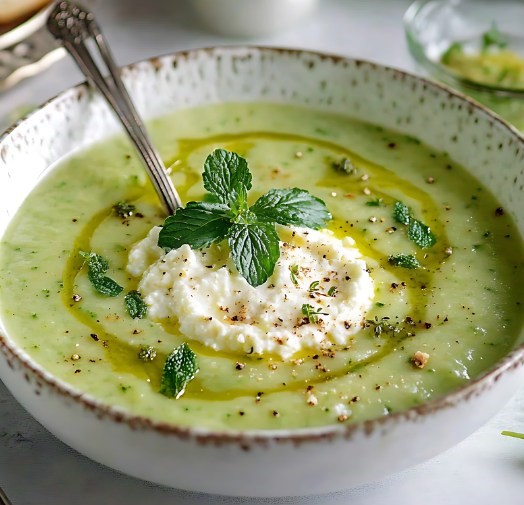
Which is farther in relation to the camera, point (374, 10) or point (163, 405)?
point (374, 10)

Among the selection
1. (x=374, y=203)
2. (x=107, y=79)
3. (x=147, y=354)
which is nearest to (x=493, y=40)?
(x=374, y=203)

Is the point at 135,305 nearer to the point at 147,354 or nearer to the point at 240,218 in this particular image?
the point at 147,354

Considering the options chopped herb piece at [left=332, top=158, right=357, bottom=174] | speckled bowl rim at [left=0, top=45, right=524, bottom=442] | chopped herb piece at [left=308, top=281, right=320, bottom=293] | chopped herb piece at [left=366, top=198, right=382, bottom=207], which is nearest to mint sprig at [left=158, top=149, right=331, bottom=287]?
chopped herb piece at [left=308, top=281, right=320, bottom=293]

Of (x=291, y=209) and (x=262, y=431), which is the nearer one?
(x=262, y=431)

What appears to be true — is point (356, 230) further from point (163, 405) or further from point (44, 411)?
point (44, 411)

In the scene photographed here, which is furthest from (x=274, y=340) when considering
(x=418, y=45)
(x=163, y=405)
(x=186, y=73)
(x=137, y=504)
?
(x=418, y=45)
